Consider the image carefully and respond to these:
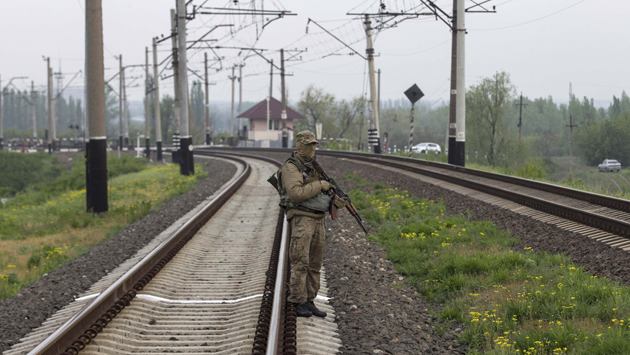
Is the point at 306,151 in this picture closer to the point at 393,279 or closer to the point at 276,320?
the point at 276,320

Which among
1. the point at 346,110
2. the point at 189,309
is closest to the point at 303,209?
the point at 189,309

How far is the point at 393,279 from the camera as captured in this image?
332 inches

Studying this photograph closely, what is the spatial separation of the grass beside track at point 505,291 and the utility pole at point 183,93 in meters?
17.0

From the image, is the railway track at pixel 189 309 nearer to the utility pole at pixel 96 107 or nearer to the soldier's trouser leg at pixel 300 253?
the soldier's trouser leg at pixel 300 253

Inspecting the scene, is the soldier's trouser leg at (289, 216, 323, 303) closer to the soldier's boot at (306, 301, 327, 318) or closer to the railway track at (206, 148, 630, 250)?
the soldier's boot at (306, 301, 327, 318)

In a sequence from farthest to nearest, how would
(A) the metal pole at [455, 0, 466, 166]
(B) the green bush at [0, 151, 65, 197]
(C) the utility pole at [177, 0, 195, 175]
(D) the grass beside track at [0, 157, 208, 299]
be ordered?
(B) the green bush at [0, 151, 65, 197] → (C) the utility pole at [177, 0, 195, 175] → (A) the metal pole at [455, 0, 466, 166] → (D) the grass beside track at [0, 157, 208, 299]

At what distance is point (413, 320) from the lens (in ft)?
21.6

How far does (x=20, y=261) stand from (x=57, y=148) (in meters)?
57.7

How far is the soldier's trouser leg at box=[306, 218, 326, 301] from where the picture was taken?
636 centimetres

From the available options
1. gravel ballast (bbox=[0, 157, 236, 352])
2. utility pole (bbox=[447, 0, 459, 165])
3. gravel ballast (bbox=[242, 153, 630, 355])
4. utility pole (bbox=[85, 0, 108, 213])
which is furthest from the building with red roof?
gravel ballast (bbox=[242, 153, 630, 355])

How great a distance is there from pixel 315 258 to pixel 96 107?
1173cm

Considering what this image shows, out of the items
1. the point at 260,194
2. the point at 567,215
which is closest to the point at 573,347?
the point at 567,215

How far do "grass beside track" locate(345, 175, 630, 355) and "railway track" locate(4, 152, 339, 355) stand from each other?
158 cm

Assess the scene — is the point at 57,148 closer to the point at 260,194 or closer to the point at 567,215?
the point at 260,194
